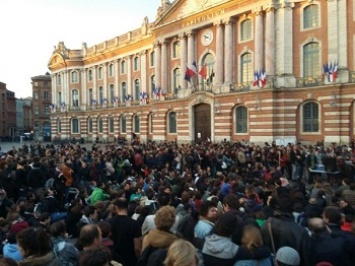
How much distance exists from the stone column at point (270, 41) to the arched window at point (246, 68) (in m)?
2.72

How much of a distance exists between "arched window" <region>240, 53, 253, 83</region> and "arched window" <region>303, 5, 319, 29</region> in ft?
19.4

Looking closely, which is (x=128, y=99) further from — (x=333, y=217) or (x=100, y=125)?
(x=333, y=217)

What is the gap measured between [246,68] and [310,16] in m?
7.31

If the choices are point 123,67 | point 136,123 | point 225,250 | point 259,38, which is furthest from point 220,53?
point 225,250

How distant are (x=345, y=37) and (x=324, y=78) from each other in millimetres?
3467

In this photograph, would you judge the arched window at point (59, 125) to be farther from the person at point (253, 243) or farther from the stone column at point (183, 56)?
the person at point (253, 243)

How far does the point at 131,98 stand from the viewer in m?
56.5

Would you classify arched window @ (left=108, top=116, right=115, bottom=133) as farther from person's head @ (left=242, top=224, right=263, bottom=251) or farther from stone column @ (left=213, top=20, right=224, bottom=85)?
person's head @ (left=242, top=224, right=263, bottom=251)

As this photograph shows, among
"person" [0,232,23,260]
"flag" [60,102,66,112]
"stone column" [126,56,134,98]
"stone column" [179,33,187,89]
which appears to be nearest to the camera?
"person" [0,232,23,260]

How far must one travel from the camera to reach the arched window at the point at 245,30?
122 ft

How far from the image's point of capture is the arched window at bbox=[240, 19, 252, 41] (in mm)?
37094

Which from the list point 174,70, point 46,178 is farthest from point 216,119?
point 46,178

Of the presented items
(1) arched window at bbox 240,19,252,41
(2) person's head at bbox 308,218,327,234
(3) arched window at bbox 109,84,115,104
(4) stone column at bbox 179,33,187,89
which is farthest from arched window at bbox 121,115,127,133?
(2) person's head at bbox 308,218,327,234

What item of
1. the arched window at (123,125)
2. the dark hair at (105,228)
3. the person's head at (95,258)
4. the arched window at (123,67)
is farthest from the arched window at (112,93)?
the person's head at (95,258)
